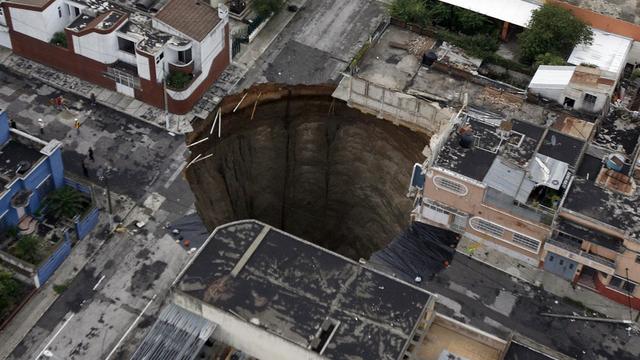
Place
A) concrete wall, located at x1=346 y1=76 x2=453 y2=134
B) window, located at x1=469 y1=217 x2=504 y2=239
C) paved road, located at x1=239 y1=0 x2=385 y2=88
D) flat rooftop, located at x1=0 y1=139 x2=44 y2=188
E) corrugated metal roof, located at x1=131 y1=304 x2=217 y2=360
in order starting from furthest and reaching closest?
paved road, located at x1=239 y1=0 x2=385 y2=88
concrete wall, located at x1=346 y1=76 x2=453 y2=134
window, located at x1=469 y1=217 x2=504 y2=239
flat rooftop, located at x1=0 y1=139 x2=44 y2=188
corrugated metal roof, located at x1=131 y1=304 x2=217 y2=360

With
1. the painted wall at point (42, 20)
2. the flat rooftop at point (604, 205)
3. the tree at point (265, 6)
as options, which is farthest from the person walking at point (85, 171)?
the flat rooftop at point (604, 205)

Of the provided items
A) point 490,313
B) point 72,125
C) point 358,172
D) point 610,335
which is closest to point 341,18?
point 358,172

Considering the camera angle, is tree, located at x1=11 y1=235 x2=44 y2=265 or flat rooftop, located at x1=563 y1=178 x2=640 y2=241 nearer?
flat rooftop, located at x1=563 y1=178 x2=640 y2=241

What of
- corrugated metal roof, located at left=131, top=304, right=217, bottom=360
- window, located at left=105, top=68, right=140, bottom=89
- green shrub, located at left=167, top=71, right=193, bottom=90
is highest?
→ green shrub, located at left=167, top=71, right=193, bottom=90

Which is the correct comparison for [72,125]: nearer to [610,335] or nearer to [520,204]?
[520,204]

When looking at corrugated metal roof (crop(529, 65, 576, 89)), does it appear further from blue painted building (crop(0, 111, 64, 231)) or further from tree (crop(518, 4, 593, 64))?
blue painted building (crop(0, 111, 64, 231))

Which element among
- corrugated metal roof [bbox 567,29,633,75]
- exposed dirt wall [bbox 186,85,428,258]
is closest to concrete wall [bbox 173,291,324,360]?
exposed dirt wall [bbox 186,85,428,258]

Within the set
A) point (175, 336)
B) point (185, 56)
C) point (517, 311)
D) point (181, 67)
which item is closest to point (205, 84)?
point (181, 67)
